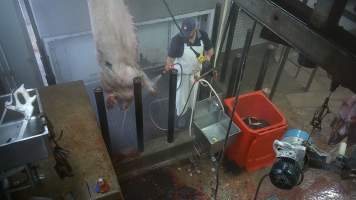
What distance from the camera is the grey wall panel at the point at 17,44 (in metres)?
3.58

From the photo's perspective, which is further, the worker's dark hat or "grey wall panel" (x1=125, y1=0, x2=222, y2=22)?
"grey wall panel" (x1=125, y1=0, x2=222, y2=22)

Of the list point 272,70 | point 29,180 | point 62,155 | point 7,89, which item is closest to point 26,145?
point 29,180

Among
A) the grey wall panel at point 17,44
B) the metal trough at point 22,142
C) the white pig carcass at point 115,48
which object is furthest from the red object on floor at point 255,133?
the grey wall panel at point 17,44

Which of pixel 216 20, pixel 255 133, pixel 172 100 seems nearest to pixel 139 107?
pixel 172 100

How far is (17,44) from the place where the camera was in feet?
12.4

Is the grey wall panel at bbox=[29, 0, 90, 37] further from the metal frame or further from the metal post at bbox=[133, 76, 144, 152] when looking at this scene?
the metal frame

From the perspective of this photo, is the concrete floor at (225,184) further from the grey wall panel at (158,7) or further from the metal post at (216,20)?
the grey wall panel at (158,7)

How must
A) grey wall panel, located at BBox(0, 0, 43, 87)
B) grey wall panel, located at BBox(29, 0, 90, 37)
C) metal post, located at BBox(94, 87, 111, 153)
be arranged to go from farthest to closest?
grey wall panel, located at BBox(29, 0, 90, 37), grey wall panel, located at BBox(0, 0, 43, 87), metal post, located at BBox(94, 87, 111, 153)

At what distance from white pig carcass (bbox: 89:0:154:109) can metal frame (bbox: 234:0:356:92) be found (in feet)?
9.09

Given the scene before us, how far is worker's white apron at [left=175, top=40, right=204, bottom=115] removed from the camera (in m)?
4.14

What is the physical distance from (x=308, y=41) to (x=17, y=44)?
359cm

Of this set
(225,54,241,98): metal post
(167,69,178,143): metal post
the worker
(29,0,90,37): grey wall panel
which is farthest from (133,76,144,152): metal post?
(29,0,90,37): grey wall panel

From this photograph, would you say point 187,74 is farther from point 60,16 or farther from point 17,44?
point 17,44

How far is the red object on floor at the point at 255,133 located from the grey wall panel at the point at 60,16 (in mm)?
2312
